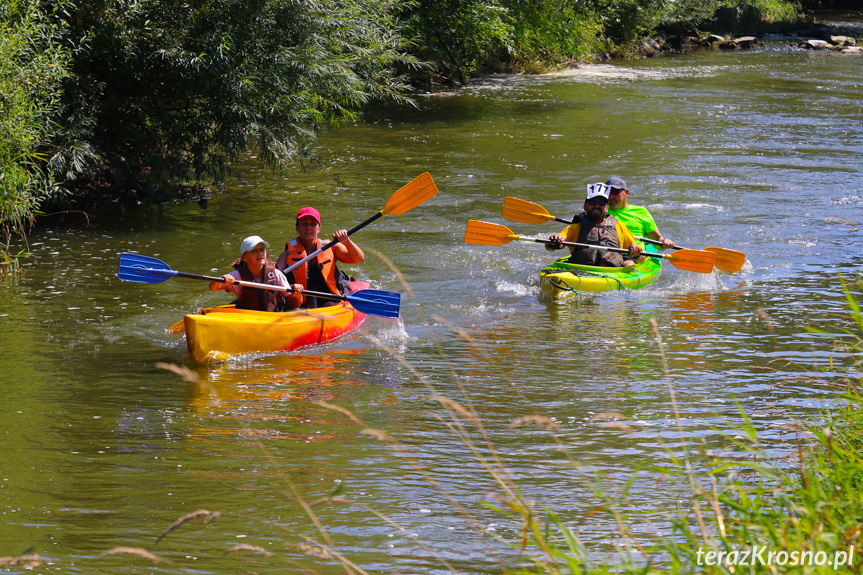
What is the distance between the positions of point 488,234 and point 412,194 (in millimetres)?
1215

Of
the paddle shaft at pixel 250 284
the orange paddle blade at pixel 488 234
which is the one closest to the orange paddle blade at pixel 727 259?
the orange paddle blade at pixel 488 234

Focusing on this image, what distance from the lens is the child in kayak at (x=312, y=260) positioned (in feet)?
23.1

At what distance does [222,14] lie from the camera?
980 centimetres

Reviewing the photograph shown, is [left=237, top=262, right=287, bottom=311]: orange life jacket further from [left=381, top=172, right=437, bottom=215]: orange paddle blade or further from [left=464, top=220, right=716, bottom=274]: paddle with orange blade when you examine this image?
[left=464, top=220, right=716, bottom=274]: paddle with orange blade

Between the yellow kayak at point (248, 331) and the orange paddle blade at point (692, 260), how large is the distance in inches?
124

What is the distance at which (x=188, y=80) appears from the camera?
9.84m

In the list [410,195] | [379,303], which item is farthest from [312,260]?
[410,195]

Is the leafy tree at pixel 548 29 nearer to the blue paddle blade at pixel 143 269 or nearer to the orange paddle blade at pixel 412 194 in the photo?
the orange paddle blade at pixel 412 194

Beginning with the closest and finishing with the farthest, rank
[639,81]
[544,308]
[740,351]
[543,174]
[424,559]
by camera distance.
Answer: [424,559]
[740,351]
[544,308]
[543,174]
[639,81]

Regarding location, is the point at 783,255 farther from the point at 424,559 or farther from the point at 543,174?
the point at 424,559

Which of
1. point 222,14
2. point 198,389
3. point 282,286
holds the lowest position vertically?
point 198,389

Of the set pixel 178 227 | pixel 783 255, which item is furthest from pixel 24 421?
pixel 783 255

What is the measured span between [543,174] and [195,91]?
206 inches

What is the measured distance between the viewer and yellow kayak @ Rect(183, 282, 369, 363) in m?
6.08
